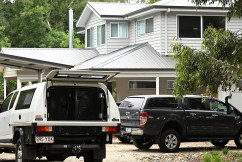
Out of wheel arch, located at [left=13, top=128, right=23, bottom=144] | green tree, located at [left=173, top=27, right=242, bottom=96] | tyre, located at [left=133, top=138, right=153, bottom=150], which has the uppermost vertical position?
green tree, located at [left=173, top=27, right=242, bottom=96]

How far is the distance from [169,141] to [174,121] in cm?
64

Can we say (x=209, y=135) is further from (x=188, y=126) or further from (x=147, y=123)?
(x=147, y=123)

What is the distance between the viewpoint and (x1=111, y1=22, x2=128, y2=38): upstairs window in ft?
117

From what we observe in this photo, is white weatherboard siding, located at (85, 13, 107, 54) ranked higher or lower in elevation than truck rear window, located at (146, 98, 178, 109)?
higher

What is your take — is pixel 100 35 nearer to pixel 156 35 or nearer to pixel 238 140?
pixel 156 35

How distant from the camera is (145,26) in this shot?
111ft

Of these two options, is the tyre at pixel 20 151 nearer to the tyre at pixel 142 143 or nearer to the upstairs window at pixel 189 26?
the tyre at pixel 142 143

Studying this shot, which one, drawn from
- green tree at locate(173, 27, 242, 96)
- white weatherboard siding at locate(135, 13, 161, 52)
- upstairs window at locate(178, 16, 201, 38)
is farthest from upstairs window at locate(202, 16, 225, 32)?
green tree at locate(173, 27, 242, 96)

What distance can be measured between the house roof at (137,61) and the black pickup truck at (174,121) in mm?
9590

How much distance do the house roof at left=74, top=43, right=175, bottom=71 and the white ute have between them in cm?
1487

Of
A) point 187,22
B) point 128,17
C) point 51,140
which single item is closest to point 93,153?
point 51,140

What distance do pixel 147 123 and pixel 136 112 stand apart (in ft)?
1.69

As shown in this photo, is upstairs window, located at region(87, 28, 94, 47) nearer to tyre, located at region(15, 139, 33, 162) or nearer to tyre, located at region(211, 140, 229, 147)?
tyre, located at region(211, 140, 229, 147)

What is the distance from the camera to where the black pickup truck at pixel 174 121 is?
62.7 feet
